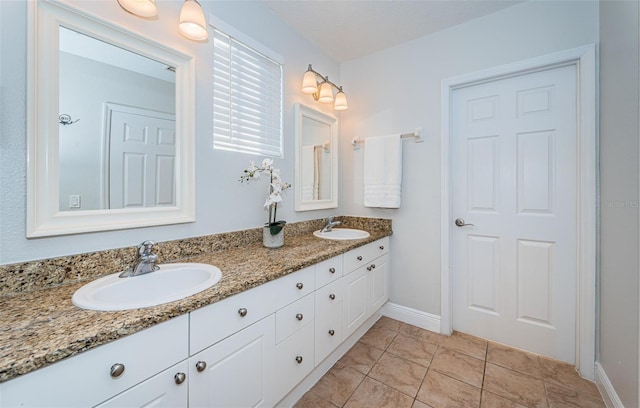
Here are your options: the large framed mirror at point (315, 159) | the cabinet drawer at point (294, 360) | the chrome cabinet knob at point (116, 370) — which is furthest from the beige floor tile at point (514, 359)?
the chrome cabinet knob at point (116, 370)

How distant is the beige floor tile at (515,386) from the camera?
54.1 inches

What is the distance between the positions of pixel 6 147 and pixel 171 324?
84 cm

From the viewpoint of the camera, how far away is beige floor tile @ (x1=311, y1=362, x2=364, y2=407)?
54.9 inches

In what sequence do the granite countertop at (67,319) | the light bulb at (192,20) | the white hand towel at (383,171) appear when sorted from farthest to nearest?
1. the white hand towel at (383,171)
2. the light bulb at (192,20)
3. the granite countertop at (67,319)

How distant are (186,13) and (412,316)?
2.54 meters

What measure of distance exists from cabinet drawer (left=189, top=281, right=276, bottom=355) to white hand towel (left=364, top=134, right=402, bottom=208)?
1.36 meters

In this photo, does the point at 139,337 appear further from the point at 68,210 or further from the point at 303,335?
the point at 303,335

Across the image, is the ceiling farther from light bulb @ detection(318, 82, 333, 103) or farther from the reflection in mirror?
the reflection in mirror

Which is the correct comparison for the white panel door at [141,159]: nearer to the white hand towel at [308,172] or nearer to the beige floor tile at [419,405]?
the white hand towel at [308,172]

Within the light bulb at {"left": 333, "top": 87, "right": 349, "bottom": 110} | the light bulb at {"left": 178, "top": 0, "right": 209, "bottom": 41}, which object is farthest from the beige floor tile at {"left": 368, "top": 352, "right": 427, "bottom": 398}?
the light bulb at {"left": 178, "top": 0, "right": 209, "bottom": 41}

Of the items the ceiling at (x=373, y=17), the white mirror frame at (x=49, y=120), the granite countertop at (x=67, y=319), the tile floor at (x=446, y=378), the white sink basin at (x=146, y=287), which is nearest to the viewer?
the granite countertop at (x=67, y=319)

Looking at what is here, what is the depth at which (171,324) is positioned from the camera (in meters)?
0.79

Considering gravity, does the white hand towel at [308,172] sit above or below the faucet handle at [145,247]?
above

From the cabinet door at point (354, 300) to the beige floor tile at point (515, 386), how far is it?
810mm
